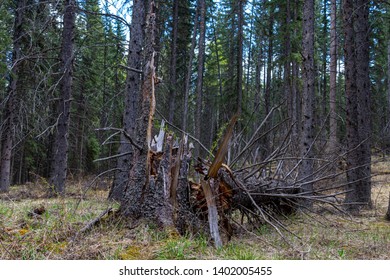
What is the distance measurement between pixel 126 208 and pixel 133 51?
15.4 ft

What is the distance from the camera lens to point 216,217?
4.43 m

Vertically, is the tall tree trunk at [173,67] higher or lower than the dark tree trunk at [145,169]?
higher

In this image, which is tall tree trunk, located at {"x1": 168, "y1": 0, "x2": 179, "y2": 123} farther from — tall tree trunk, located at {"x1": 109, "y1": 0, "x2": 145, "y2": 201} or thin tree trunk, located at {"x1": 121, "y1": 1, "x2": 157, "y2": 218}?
thin tree trunk, located at {"x1": 121, "y1": 1, "x2": 157, "y2": 218}

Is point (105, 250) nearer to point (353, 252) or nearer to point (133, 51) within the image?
point (353, 252)

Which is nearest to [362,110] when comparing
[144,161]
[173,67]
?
[144,161]

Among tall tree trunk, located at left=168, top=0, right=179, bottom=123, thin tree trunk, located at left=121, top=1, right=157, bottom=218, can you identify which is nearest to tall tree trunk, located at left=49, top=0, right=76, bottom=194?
thin tree trunk, located at left=121, top=1, right=157, bottom=218

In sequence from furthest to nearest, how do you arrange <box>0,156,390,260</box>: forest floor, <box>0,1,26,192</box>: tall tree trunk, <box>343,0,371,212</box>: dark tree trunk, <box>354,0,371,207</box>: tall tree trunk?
<box>0,1,26,192</box>: tall tree trunk
<box>354,0,371,207</box>: tall tree trunk
<box>343,0,371,212</box>: dark tree trunk
<box>0,156,390,260</box>: forest floor

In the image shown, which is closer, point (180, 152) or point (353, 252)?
point (353, 252)

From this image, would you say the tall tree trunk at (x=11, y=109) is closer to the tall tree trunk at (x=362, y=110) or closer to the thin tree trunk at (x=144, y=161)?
the thin tree trunk at (x=144, y=161)

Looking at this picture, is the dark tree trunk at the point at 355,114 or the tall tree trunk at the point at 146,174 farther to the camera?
the dark tree trunk at the point at 355,114

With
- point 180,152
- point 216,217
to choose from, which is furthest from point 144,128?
point 216,217

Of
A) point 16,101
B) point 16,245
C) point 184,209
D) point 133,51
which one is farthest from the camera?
point 16,101

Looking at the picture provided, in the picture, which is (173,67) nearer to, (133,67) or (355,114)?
(133,67)

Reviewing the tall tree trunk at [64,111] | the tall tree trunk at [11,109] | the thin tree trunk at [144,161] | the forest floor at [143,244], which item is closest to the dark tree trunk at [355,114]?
the forest floor at [143,244]
